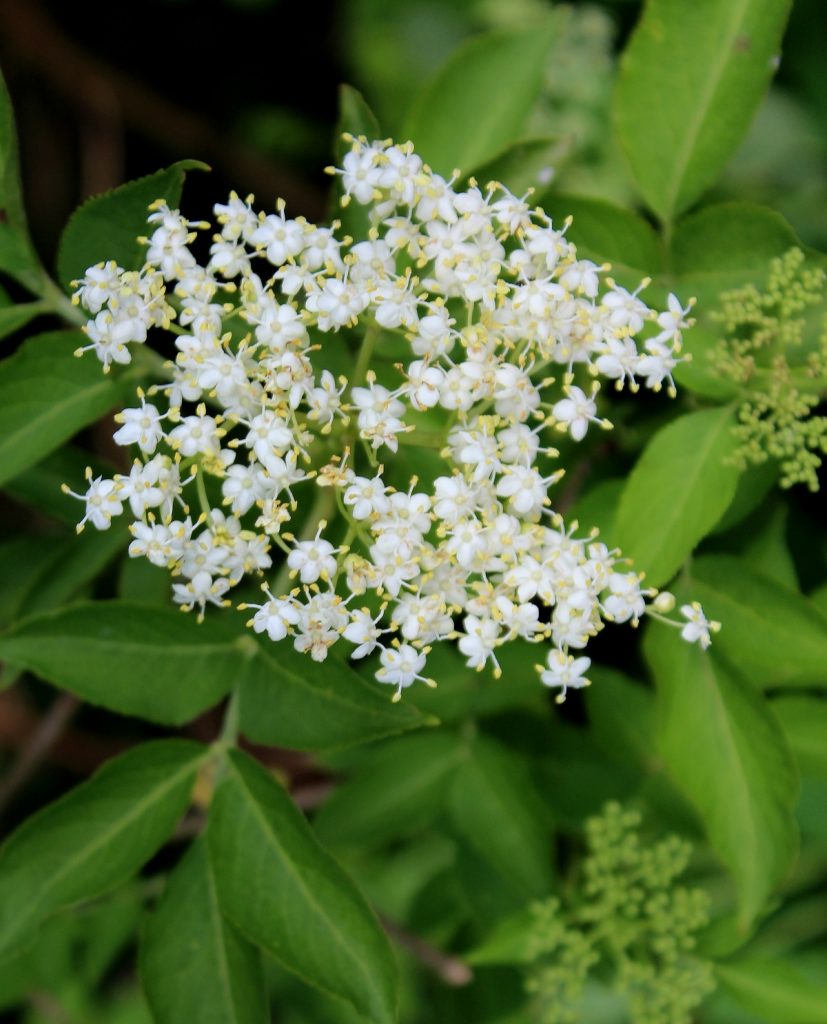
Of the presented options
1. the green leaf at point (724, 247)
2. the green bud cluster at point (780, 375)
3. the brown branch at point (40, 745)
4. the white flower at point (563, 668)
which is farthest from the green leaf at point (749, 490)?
the brown branch at point (40, 745)

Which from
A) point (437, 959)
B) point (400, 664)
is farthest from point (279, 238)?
point (437, 959)

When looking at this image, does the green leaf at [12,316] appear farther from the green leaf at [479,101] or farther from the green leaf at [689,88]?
the green leaf at [689,88]

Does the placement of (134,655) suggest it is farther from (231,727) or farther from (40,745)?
(40,745)

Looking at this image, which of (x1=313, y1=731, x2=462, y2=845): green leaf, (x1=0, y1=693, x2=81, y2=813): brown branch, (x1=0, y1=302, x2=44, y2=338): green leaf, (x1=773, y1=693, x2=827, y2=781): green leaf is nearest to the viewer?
(x1=0, y1=302, x2=44, y2=338): green leaf

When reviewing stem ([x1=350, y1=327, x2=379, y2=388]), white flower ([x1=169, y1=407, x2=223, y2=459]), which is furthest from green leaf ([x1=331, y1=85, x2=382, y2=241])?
white flower ([x1=169, y1=407, x2=223, y2=459])

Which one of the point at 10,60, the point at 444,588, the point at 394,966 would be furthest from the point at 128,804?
the point at 10,60

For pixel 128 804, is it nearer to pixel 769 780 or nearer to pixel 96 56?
pixel 769 780

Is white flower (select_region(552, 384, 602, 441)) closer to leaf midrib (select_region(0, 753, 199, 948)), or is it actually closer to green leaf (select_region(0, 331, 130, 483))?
green leaf (select_region(0, 331, 130, 483))
